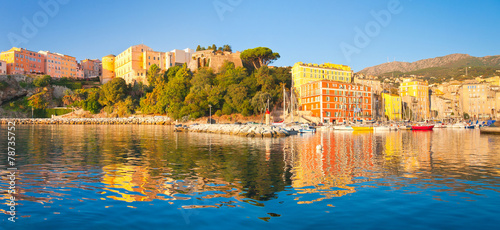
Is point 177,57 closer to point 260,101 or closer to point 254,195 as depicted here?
point 260,101

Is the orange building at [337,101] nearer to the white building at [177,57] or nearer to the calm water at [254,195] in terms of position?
the white building at [177,57]

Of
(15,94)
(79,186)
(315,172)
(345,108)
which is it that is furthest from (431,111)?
(15,94)

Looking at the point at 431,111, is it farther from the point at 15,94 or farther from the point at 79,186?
the point at 15,94

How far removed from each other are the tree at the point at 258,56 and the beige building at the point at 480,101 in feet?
233

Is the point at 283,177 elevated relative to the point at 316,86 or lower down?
lower down

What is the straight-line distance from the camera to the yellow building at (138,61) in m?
98.4

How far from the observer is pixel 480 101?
10844 centimetres

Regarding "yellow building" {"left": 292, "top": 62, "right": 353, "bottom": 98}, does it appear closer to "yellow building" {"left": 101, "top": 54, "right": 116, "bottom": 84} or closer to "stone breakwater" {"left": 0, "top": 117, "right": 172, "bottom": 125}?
"stone breakwater" {"left": 0, "top": 117, "right": 172, "bottom": 125}

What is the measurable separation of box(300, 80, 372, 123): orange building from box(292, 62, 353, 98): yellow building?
778 cm

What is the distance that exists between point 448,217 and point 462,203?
1.66 metres

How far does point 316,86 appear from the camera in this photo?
72438 millimetres

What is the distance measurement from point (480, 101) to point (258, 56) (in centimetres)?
8377

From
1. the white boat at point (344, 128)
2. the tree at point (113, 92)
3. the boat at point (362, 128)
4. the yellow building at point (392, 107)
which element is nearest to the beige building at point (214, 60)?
the tree at point (113, 92)

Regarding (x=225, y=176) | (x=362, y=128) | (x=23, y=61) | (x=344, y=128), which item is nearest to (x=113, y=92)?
(x=23, y=61)
